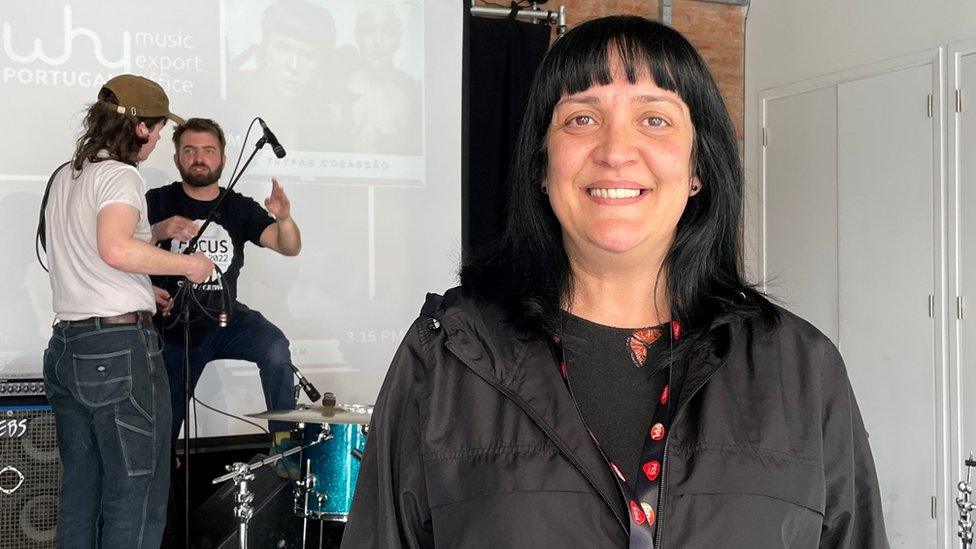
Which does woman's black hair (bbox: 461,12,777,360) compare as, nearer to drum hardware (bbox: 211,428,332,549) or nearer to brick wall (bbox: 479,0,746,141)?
drum hardware (bbox: 211,428,332,549)

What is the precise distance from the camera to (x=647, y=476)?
1141 mm

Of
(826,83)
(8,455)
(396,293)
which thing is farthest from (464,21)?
(8,455)

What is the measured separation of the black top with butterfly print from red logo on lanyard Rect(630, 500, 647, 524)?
2.1 inches

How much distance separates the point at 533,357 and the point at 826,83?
467cm

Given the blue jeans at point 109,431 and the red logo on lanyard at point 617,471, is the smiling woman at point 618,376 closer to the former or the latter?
the red logo on lanyard at point 617,471

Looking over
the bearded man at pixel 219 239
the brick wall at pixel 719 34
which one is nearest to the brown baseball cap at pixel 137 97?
the bearded man at pixel 219 239

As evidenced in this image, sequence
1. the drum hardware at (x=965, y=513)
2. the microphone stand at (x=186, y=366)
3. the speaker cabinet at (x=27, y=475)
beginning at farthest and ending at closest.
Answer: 1. the speaker cabinet at (x=27, y=475)
2. the microphone stand at (x=186, y=366)
3. the drum hardware at (x=965, y=513)

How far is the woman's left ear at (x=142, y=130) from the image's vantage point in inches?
128

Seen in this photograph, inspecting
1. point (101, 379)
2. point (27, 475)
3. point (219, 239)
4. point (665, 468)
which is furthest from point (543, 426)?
point (219, 239)

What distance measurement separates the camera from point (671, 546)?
3.63ft

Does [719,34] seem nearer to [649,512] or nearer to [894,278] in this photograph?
[894,278]

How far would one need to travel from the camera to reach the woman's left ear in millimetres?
3246

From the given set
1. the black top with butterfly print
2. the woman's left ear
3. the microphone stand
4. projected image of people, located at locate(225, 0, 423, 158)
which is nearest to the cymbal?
the microphone stand

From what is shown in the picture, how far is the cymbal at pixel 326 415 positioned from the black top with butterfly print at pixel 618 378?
189cm
